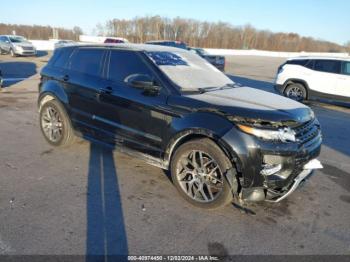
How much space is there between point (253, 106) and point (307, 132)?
0.70 m

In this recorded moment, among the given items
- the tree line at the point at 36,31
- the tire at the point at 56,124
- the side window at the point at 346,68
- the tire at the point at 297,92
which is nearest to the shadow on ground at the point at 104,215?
the tire at the point at 56,124

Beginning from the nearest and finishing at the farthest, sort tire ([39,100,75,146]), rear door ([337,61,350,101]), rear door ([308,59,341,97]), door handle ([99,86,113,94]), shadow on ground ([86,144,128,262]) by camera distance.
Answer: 1. shadow on ground ([86,144,128,262])
2. door handle ([99,86,113,94])
3. tire ([39,100,75,146])
4. rear door ([337,61,350,101])
5. rear door ([308,59,341,97])

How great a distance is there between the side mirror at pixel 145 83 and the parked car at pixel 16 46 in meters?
25.2

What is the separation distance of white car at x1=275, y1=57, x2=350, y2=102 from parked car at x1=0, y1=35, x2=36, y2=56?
71.3ft

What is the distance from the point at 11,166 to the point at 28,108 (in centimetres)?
439

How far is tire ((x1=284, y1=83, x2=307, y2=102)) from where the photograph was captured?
450 inches

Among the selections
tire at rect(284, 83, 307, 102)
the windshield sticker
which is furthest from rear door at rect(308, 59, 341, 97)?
the windshield sticker

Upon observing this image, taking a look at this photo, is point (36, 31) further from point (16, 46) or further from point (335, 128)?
point (335, 128)

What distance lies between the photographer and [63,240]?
2.88 metres

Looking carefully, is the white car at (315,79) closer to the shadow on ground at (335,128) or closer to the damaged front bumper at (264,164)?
the shadow on ground at (335,128)

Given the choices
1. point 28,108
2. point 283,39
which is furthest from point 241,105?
point 283,39

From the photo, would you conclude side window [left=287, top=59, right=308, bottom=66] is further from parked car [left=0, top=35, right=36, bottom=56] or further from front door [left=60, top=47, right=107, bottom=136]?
parked car [left=0, top=35, right=36, bottom=56]

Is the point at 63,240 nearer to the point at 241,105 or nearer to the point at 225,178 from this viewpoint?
the point at 225,178

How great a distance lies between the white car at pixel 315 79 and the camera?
1069cm
